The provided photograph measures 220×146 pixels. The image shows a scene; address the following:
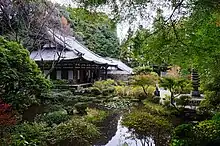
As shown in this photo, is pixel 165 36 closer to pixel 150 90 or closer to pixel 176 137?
pixel 176 137

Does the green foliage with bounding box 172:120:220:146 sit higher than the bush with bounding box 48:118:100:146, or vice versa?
the green foliage with bounding box 172:120:220:146

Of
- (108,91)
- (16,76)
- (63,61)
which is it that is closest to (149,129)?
(16,76)

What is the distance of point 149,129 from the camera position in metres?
9.37

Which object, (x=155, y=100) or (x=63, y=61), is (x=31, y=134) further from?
(x=63, y=61)

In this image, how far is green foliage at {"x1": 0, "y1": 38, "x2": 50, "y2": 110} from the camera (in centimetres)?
930

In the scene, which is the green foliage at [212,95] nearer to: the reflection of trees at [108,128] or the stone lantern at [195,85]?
the stone lantern at [195,85]

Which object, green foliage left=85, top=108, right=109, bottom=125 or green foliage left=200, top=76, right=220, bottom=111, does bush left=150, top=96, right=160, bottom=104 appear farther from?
green foliage left=200, top=76, right=220, bottom=111

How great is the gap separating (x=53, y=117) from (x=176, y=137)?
16.7 ft

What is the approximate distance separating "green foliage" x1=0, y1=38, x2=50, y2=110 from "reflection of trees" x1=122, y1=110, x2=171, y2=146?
3.75m

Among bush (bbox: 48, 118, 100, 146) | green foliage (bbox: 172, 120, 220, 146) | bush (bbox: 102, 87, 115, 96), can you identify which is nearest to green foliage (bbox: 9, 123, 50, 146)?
bush (bbox: 48, 118, 100, 146)

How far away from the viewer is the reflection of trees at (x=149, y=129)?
825cm


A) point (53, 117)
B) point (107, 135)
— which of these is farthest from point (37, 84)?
point (107, 135)

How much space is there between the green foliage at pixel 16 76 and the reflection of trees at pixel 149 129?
148 inches

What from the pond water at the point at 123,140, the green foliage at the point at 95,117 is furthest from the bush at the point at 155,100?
the pond water at the point at 123,140
